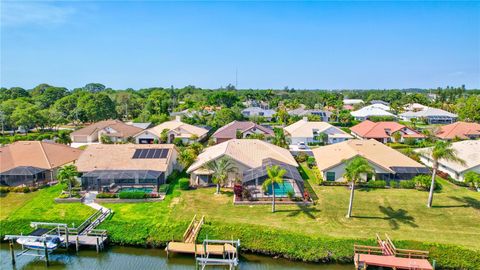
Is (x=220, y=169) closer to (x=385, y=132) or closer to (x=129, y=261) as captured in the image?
(x=129, y=261)

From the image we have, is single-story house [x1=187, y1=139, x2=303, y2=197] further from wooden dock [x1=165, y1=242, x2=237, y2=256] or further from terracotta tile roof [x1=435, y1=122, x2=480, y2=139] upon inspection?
terracotta tile roof [x1=435, y1=122, x2=480, y2=139]

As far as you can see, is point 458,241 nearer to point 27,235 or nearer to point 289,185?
point 289,185

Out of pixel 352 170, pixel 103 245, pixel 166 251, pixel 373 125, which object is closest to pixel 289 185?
pixel 352 170

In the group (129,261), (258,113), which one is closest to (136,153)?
(129,261)

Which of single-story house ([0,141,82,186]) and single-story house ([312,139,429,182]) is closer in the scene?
single-story house ([0,141,82,186])

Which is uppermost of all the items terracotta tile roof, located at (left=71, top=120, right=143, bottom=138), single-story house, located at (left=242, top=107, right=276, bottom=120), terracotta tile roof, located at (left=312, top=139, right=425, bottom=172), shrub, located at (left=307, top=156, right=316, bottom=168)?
single-story house, located at (left=242, top=107, right=276, bottom=120)

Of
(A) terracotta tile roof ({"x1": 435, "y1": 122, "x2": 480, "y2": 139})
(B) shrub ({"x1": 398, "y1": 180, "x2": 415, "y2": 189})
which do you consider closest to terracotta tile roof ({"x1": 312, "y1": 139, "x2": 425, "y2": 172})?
(B) shrub ({"x1": 398, "y1": 180, "x2": 415, "y2": 189})
